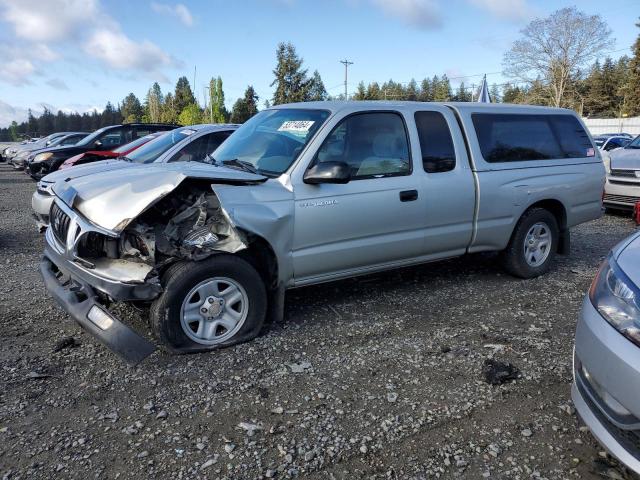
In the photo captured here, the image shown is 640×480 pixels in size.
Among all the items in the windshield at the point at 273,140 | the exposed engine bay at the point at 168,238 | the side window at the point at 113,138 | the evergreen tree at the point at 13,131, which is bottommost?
the evergreen tree at the point at 13,131

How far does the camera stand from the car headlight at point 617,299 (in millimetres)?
2240

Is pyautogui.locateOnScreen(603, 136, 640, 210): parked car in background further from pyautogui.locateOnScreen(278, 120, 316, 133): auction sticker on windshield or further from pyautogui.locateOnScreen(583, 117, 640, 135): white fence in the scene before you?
pyautogui.locateOnScreen(583, 117, 640, 135): white fence

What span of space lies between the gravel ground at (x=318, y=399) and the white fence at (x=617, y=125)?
4685cm

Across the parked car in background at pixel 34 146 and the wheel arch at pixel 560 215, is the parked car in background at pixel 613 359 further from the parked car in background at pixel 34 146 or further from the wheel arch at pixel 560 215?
the parked car in background at pixel 34 146

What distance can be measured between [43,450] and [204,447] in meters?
0.84

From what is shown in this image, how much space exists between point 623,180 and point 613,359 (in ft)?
29.7

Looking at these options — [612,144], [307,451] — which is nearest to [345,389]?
[307,451]

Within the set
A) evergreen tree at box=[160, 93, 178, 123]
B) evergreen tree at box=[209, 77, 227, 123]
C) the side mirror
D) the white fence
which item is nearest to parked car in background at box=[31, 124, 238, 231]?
the side mirror

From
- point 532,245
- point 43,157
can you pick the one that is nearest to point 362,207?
point 532,245

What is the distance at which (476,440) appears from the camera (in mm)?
2848

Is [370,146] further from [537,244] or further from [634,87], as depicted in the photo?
[634,87]

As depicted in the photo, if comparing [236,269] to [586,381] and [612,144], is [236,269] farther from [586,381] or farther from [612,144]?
[612,144]

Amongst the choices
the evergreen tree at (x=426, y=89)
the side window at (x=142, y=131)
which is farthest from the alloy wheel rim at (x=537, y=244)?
the evergreen tree at (x=426, y=89)

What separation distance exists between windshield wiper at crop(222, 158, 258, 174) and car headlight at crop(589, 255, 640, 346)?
2.67 metres
